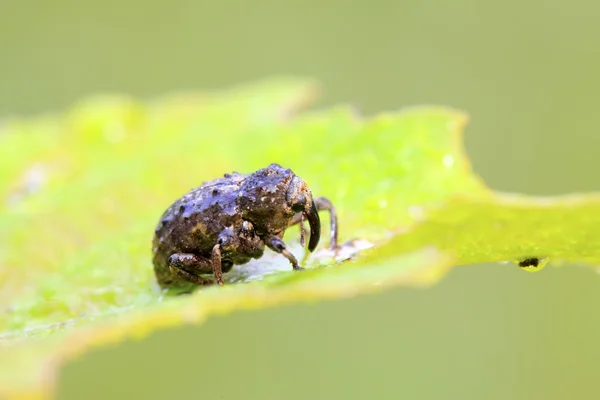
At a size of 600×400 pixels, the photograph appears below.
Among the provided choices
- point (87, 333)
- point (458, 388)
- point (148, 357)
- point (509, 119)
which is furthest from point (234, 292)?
point (509, 119)

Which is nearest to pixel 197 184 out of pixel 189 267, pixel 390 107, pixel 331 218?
pixel 189 267

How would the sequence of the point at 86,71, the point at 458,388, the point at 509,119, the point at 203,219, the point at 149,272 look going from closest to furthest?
1. the point at 149,272
2. the point at 203,219
3. the point at 458,388
4. the point at 509,119
5. the point at 86,71

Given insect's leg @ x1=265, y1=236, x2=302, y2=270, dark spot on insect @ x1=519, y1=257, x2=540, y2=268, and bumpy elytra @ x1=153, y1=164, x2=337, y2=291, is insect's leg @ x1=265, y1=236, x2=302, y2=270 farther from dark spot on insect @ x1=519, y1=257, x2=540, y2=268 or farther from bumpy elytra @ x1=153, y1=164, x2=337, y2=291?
dark spot on insect @ x1=519, y1=257, x2=540, y2=268

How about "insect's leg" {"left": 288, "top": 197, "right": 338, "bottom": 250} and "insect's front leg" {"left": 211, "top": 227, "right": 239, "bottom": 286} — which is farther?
"insect's front leg" {"left": 211, "top": 227, "right": 239, "bottom": 286}

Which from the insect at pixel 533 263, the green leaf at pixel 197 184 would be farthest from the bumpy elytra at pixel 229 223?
the insect at pixel 533 263

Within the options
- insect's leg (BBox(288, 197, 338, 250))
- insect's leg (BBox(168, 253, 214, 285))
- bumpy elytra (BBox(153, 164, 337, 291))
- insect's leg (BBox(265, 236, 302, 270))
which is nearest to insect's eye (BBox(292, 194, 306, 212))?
bumpy elytra (BBox(153, 164, 337, 291))

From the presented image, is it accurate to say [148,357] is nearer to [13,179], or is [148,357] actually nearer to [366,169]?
[366,169]
